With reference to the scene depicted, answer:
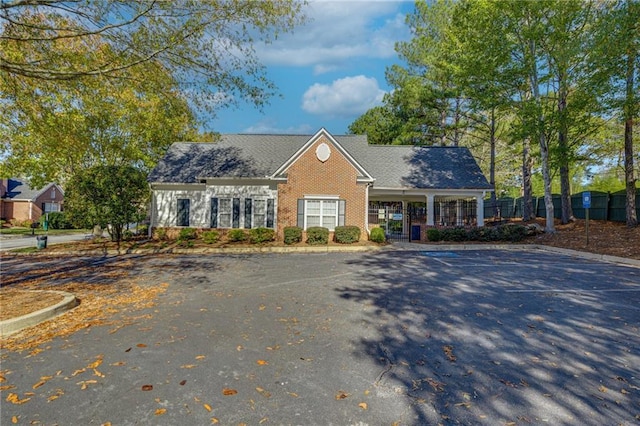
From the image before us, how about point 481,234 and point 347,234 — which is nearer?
point 347,234

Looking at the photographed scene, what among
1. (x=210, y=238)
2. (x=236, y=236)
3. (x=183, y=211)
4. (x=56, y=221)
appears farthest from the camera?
(x=56, y=221)

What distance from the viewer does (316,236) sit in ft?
57.7

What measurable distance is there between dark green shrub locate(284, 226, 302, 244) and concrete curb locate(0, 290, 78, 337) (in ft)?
36.3

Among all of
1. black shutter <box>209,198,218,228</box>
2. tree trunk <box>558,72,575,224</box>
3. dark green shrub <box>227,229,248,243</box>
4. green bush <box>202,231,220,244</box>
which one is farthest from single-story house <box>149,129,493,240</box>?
tree trunk <box>558,72,575,224</box>

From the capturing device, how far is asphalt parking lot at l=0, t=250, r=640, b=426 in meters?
3.28

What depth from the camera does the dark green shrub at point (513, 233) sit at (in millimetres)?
18234

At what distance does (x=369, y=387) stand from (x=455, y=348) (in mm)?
1762

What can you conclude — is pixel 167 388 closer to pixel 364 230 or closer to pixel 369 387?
pixel 369 387

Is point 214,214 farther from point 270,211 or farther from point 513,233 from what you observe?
point 513,233

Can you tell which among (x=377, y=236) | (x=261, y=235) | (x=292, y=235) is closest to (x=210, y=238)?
(x=261, y=235)

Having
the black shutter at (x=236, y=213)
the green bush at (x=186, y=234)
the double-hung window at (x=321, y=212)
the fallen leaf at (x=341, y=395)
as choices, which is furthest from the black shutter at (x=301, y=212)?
the fallen leaf at (x=341, y=395)

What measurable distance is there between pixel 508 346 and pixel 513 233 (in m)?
15.5

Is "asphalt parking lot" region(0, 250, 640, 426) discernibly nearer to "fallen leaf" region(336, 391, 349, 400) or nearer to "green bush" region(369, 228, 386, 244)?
"fallen leaf" region(336, 391, 349, 400)

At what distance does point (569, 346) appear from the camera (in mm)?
4852
